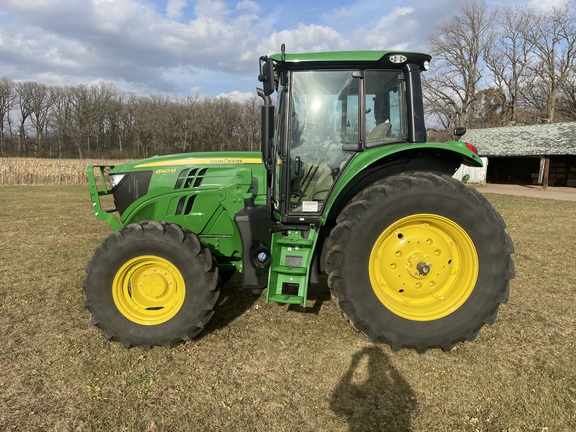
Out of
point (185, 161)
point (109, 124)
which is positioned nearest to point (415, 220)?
point (185, 161)

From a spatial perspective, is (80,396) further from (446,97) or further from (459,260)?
(446,97)

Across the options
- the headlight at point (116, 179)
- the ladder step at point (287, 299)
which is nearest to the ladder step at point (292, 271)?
the ladder step at point (287, 299)

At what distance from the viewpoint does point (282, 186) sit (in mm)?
3475

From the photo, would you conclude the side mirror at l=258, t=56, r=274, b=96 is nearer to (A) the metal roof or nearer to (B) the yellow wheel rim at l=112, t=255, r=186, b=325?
(B) the yellow wheel rim at l=112, t=255, r=186, b=325

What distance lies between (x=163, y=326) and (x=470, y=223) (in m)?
2.65

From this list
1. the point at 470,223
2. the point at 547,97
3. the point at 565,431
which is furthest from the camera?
the point at 547,97

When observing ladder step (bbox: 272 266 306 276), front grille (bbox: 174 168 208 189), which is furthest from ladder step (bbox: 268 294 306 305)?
front grille (bbox: 174 168 208 189)

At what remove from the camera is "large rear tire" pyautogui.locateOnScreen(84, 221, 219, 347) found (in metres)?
3.25

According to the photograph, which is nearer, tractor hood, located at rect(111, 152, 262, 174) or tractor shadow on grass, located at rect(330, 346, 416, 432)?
tractor shadow on grass, located at rect(330, 346, 416, 432)

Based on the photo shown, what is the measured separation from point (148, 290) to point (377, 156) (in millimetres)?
2254

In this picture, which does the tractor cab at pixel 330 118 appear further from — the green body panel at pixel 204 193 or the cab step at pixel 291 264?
the green body panel at pixel 204 193

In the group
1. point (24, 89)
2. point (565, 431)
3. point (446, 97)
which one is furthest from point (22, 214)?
point (24, 89)

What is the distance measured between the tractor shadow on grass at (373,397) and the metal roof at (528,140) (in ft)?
83.1

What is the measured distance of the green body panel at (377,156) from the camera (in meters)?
3.24
